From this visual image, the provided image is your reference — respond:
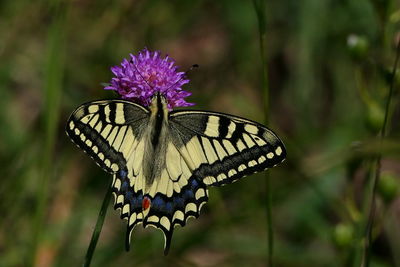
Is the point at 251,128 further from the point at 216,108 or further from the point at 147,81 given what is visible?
the point at 216,108

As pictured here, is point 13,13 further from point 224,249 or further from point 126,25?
point 224,249

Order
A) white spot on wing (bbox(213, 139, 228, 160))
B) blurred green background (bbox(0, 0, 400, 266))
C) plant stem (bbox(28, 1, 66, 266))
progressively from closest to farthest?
plant stem (bbox(28, 1, 66, 266))
white spot on wing (bbox(213, 139, 228, 160))
blurred green background (bbox(0, 0, 400, 266))

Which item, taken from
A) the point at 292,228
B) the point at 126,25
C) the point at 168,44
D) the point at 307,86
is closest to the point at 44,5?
the point at 126,25

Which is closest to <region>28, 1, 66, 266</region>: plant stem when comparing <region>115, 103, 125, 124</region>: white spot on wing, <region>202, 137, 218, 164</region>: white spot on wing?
<region>115, 103, 125, 124</region>: white spot on wing

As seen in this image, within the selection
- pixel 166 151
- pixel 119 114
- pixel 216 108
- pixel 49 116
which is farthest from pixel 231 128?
pixel 216 108

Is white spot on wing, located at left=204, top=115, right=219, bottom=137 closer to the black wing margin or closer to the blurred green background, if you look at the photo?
the black wing margin

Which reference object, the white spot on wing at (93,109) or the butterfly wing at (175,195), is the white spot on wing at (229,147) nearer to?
the butterfly wing at (175,195)

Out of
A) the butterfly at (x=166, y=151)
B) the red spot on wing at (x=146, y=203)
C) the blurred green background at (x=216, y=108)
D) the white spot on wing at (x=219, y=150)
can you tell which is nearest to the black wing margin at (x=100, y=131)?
the butterfly at (x=166, y=151)
